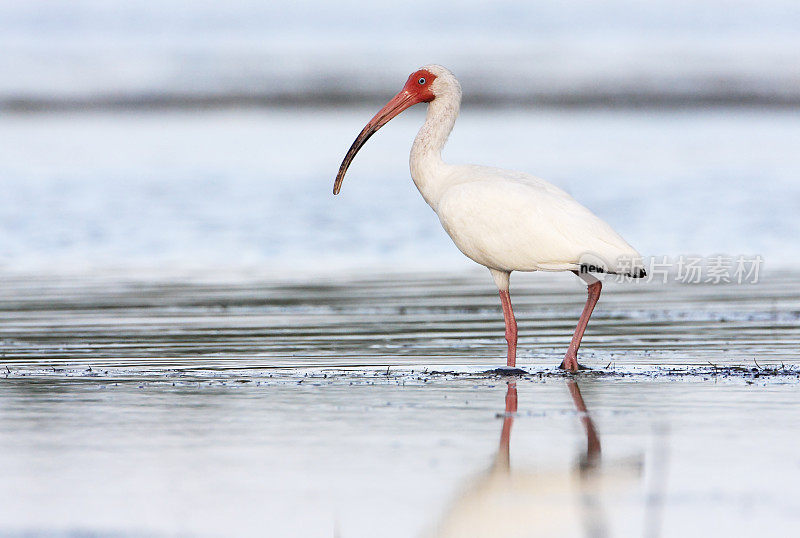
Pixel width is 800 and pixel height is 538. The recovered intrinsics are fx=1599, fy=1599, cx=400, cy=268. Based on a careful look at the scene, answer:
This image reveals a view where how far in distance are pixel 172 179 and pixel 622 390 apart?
19.8 m

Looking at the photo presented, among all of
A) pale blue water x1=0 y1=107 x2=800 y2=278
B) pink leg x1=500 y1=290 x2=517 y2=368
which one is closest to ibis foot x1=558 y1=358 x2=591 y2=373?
pink leg x1=500 y1=290 x2=517 y2=368

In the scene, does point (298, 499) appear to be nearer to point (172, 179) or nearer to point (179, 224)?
point (179, 224)

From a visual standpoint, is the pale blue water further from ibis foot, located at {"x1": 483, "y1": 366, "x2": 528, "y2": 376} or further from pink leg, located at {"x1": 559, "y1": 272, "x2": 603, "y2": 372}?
ibis foot, located at {"x1": 483, "y1": 366, "x2": 528, "y2": 376}

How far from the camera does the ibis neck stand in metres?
11.5

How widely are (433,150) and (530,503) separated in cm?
585

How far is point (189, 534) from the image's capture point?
5.83 meters

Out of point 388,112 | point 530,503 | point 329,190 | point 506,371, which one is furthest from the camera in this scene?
point 329,190

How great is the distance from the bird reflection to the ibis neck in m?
4.59

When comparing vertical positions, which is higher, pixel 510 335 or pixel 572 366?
pixel 510 335

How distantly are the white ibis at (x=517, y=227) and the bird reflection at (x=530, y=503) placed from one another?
128 inches

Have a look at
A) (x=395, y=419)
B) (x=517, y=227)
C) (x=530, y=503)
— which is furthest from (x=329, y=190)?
(x=530, y=503)

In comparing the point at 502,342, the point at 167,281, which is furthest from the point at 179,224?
the point at 502,342

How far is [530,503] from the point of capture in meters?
6.14

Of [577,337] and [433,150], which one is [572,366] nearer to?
[577,337]
